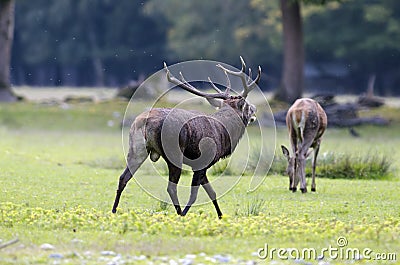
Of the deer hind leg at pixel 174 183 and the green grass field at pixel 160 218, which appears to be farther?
the deer hind leg at pixel 174 183

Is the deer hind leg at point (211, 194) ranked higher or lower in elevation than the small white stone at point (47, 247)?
higher

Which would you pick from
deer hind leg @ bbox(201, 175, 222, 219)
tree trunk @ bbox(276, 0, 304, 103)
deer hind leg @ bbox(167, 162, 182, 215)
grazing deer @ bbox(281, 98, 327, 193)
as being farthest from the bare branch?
tree trunk @ bbox(276, 0, 304, 103)

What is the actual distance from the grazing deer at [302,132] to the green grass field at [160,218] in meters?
0.30

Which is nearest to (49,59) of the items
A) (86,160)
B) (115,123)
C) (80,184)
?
(115,123)

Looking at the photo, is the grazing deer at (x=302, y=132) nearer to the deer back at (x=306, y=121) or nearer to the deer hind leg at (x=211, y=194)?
the deer back at (x=306, y=121)

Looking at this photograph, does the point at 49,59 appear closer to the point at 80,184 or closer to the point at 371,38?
the point at 371,38

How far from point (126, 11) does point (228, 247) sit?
5778 centimetres

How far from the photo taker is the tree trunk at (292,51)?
3212cm

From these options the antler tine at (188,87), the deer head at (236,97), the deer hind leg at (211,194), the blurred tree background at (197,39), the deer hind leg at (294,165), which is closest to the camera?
the deer hind leg at (211,194)

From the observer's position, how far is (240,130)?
1162cm

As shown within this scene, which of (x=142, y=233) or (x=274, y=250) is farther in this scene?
(x=142, y=233)

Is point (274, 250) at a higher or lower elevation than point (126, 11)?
lower

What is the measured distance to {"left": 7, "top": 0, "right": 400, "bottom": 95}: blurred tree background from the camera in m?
54.6

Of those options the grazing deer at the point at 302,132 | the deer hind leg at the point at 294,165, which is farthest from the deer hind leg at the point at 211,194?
the deer hind leg at the point at 294,165
